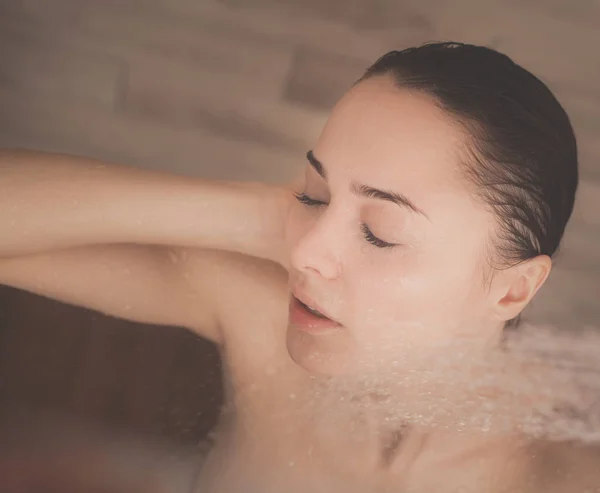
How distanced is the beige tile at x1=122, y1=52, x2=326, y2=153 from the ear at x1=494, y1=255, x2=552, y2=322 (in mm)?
443

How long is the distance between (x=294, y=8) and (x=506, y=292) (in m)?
0.57

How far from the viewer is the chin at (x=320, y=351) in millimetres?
778

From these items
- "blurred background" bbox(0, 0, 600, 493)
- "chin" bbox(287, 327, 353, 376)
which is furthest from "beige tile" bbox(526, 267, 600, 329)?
"chin" bbox(287, 327, 353, 376)

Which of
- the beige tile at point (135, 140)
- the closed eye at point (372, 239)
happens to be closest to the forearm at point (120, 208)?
the closed eye at point (372, 239)

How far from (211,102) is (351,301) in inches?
18.3

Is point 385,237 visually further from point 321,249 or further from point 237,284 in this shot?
point 237,284

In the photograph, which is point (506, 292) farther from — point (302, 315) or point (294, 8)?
point (294, 8)

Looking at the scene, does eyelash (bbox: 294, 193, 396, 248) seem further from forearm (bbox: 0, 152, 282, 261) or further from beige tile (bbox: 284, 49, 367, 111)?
beige tile (bbox: 284, 49, 367, 111)

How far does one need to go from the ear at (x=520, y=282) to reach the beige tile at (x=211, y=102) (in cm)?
44

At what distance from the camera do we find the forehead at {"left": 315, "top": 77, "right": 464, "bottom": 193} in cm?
64

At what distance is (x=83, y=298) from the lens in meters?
0.78

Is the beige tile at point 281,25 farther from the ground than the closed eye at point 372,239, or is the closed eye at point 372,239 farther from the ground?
the beige tile at point 281,25

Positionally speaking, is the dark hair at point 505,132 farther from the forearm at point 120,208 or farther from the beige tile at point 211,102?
the beige tile at point 211,102

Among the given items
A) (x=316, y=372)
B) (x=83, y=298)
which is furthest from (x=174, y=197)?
(x=316, y=372)
